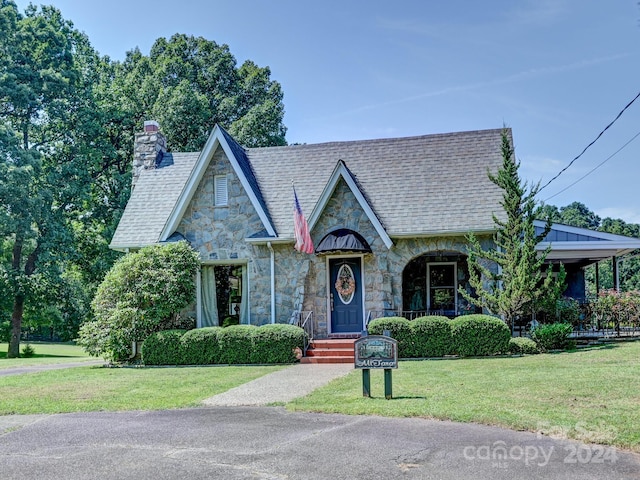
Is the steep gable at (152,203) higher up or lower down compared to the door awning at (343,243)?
higher up

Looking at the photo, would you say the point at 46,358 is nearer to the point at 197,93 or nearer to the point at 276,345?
the point at 276,345

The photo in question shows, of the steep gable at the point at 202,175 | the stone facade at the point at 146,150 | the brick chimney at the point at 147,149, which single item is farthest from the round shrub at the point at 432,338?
the stone facade at the point at 146,150

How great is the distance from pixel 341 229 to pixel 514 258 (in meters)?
4.78

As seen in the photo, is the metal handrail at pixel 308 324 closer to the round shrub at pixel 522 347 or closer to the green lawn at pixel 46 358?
the round shrub at pixel 522 347

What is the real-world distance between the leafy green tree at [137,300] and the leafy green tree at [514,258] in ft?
26.0

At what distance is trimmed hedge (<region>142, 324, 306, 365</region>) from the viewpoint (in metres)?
15.2

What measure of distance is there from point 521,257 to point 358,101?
6887mm

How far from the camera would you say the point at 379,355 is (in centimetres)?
930

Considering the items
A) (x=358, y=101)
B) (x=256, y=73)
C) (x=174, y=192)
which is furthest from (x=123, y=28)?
(x=256, y=73)

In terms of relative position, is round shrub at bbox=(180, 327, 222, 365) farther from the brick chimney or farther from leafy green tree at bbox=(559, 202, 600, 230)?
leafy green tree at bbox=(559, 202, 600, 230)

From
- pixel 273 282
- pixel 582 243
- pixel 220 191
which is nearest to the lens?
pixel 582 243

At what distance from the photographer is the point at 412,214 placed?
17906mm

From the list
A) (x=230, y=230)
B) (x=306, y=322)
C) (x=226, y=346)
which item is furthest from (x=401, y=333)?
(x=230, y=230)

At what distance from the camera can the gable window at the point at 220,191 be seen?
61.3ft
